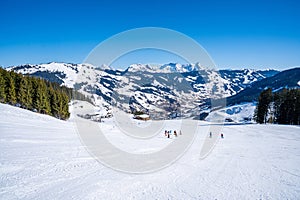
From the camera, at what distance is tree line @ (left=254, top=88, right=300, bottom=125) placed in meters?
61.2

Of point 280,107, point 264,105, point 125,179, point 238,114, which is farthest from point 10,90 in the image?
point 238,114

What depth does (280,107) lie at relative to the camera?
64875 mm

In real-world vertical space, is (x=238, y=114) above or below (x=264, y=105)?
below

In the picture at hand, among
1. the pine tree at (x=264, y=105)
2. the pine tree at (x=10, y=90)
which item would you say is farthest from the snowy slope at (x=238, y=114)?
the pine tree at (x=10, y=90)

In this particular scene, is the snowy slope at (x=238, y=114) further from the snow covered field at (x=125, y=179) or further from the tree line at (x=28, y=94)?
the snow covered field at (x=125, y=179)

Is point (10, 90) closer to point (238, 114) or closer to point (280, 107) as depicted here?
point (280, 107)

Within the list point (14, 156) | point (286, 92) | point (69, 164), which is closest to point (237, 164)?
point (69, 164)

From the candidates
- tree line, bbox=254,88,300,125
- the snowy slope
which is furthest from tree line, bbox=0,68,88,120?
the snowy slope

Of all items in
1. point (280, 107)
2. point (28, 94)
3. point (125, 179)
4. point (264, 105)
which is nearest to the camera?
point (125, 179)

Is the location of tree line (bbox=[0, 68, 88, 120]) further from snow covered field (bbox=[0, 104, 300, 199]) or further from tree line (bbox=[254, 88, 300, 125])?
tree line (bbox=[254, 88, 300, 125])

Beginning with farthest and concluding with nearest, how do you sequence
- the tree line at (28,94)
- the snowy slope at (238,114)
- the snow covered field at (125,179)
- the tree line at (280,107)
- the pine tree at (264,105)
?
the snowy slope at (238,114)
the pine tree at (264,105)
the tree line at (280,107)
the tree line at (28,94)
the snow covered field at (125,179)

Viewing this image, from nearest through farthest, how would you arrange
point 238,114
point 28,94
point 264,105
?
point 28,94, point 264,105, point 238,114

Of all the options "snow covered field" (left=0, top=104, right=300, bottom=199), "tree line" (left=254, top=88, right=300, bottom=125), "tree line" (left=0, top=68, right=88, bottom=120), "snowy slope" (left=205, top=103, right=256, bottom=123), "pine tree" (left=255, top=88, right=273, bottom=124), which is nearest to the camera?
"snow covered field" (left=0, top=104, right=300, bottom=199)

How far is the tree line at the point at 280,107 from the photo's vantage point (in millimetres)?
61219
